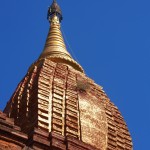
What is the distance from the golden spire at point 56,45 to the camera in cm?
2679

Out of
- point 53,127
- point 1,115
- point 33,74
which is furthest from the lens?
point 33,74

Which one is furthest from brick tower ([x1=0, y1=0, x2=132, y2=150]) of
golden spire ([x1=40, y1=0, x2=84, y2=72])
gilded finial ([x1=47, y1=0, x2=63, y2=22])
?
gilded finial ([x1=47, y1=0, x2=63, y2=22])

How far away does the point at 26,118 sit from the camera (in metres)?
21.4

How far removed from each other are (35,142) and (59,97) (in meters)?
4.81

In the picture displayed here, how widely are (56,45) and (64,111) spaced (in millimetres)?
7625

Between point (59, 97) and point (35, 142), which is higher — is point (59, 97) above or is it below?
above

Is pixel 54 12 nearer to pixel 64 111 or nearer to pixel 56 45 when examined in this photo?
pixel 56 45

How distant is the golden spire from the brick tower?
0.17 ft

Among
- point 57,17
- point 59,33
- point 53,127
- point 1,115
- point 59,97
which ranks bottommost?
point 1,115

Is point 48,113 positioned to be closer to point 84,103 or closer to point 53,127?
point 53,127

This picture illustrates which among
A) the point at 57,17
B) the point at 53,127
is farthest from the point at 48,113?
the point at 57,17

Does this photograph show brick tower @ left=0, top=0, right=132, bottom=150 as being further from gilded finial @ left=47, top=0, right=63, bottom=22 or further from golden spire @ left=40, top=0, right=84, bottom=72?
gilded finial @ left=47, top=0, right=63, bottom=22

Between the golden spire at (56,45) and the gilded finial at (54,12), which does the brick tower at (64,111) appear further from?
the gilded finial at (54,12)

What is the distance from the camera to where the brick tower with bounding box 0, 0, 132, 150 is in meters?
18.8
